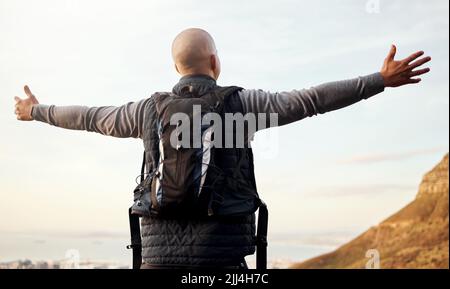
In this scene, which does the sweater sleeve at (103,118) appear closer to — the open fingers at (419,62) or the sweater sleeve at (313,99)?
the sweater sleeve at (313,99)

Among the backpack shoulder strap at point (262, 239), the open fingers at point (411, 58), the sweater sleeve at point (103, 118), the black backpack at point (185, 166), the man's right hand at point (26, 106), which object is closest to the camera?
the black backpack at point (185, 166)

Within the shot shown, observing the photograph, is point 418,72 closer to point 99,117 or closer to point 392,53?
point 392,53

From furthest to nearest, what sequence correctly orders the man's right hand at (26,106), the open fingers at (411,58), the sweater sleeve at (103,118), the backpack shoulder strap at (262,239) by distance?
the man's right hand at (26,106)
the sweater sleeve at (103,118)
the backpack shoulder strap at (262,239)
the open fingers at (411,58)

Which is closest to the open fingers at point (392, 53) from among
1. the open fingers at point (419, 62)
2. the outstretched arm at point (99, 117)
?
the open fingers at point (419, 62)

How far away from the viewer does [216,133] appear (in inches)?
158

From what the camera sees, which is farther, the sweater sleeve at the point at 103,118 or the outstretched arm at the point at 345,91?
the sweater sleeve at the point at 103,118

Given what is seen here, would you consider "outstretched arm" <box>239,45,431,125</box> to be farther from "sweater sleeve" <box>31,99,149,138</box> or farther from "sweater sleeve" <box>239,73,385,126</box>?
"sweater sleeve" <box>31,99,149,138</box>

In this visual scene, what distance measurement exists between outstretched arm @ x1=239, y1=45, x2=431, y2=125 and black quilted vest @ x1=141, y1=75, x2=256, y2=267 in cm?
31

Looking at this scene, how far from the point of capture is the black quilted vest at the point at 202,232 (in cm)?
395

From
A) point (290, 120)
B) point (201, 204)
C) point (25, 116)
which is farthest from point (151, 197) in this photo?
point (25, 116)

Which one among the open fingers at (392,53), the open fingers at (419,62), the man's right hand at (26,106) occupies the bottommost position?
the open fingers at (419,62)

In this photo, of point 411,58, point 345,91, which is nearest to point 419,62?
point 411,58

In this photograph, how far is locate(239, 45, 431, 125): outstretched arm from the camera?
13.1 ft
